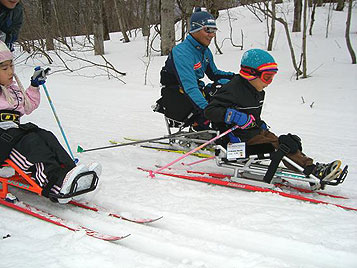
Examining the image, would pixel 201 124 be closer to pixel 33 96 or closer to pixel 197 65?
pixel 197 65

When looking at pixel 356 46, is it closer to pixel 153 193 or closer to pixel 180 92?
pixel 180 92

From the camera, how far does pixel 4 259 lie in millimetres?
2170

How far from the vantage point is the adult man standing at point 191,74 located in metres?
4.10

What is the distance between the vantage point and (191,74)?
4141 mm

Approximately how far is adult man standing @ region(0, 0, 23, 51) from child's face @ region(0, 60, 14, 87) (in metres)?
0.76

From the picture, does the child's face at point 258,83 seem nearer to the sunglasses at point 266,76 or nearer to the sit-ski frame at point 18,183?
the sunglasses at point 266,76

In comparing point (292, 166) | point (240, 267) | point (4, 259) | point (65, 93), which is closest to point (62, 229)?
point (4, 259)

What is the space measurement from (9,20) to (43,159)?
1.87 meters

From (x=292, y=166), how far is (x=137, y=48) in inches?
524

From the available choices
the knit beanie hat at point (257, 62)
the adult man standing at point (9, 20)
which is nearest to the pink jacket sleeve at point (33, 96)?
the adult man standing at point (9, 20)

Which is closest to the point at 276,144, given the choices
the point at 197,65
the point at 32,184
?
the point at 197,65

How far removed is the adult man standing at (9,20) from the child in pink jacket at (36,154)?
29.2 inches

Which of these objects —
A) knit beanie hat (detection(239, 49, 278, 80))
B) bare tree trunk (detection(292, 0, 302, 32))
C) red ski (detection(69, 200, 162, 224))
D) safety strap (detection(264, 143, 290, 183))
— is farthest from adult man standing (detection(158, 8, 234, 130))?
bare tree trunk (detection(292, 0, 302, 32))

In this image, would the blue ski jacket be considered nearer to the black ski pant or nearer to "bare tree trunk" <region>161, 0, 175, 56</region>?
the black ski pant
